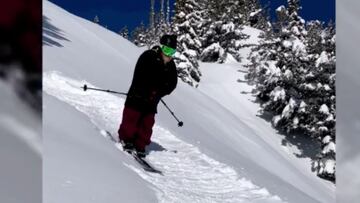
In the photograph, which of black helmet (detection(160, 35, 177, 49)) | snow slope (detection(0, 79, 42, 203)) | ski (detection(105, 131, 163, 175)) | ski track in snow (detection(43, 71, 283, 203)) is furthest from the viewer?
black helmet (detection(160, 35, 177, 49))

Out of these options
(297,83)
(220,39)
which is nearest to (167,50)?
(297,83)

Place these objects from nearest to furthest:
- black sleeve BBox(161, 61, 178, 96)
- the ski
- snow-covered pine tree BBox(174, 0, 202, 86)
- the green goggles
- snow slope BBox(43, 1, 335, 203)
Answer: snow slope BBox(43, 1, 335, 203) < the ski < the green goggles < black sleeve BBox(161, 61, 178, 96) < snow-covered pine tree BBox(174, 0, 202, 86)

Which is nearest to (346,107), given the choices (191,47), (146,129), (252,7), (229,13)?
(146,129)

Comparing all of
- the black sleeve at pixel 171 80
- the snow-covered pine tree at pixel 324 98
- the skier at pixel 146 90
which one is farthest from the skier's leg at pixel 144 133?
the snow-covered pine tree at pixel 324 98

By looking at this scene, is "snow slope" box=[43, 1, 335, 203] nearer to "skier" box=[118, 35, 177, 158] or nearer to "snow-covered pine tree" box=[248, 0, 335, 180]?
"skier" box=[118, 35, 177, 158]

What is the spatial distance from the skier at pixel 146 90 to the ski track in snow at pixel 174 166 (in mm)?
392

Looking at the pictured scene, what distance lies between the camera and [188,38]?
32.2 meters

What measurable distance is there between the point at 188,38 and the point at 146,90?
24.1 m

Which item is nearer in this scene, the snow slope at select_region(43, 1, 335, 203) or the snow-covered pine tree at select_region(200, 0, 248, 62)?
the snow slope at select_region(43, 1, 335, 203)

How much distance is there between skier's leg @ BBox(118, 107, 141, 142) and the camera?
8109 mm

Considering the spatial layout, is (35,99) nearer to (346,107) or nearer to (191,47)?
(346,107)

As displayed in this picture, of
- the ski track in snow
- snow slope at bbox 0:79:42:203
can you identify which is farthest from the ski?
snow slope at bbox 0:79:42:203

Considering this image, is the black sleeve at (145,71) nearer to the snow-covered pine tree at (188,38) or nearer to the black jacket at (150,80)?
the black jacket at (150,80)

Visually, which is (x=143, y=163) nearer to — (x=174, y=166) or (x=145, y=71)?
(x=174, y=166)
